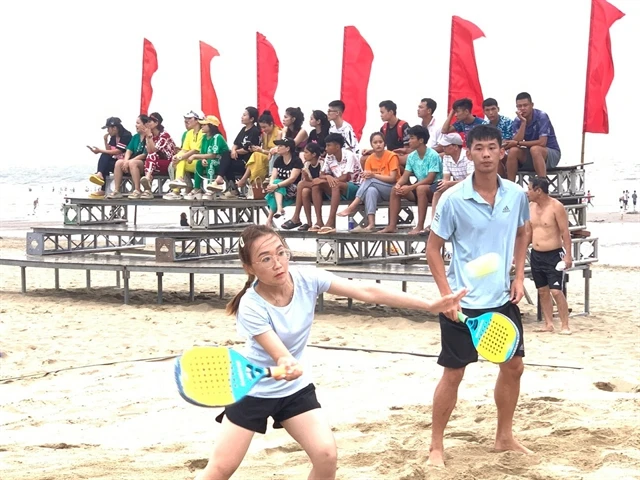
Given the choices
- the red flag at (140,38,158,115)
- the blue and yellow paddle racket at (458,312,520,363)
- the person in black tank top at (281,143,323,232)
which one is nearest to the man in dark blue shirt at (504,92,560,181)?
the person in black tank top at (281,143,323,232)

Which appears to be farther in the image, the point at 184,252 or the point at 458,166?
the point at 184,252

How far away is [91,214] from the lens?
14461mm

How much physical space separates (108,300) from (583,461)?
9.33 metres

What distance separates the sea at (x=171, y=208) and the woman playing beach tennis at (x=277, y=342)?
9.15 metres

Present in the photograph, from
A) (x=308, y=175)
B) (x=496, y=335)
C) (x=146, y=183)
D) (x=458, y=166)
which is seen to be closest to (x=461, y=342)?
(x=496, y=335)

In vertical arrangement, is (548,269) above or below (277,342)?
below

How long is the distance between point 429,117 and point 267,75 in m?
4.32

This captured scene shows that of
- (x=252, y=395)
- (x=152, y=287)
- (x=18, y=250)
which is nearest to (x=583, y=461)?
(x=252, y=395)

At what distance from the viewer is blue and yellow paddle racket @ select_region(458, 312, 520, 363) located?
466 centimetres

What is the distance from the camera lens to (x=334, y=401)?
6656 mm

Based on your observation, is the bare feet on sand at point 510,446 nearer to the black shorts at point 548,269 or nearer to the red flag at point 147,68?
the black shorts at point 548,269

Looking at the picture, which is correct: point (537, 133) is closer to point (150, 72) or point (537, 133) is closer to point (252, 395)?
point (252, 395)

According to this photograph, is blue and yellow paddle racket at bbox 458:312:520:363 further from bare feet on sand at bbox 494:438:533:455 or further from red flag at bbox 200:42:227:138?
red flag at bbox 200:42:227:138

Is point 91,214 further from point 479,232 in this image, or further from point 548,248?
point 479,232
